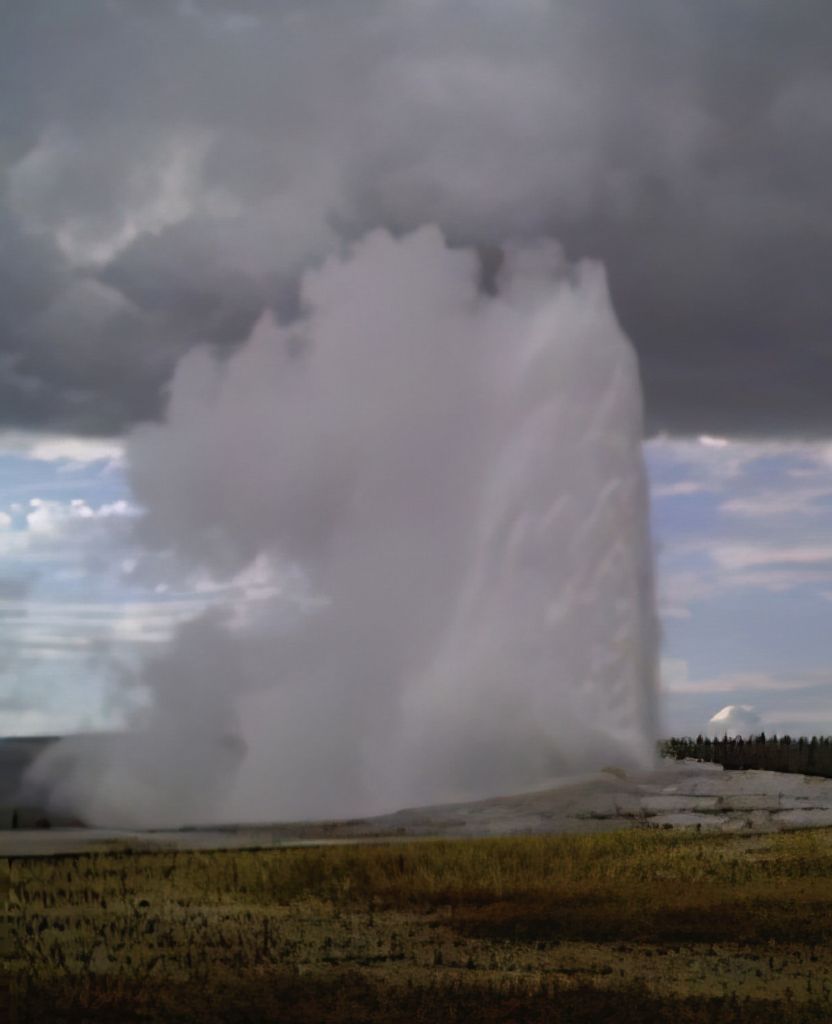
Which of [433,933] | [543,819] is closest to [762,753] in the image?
[543,819]

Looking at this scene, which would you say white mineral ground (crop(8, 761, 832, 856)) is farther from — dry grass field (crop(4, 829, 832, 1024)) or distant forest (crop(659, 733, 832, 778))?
distant forest (crop(659, 733, 832, 778))

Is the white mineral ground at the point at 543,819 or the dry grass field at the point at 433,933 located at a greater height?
the white mineral ground at the point at 543,819

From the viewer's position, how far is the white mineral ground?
31266 mm

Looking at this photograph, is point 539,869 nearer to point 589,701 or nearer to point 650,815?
point 650,815

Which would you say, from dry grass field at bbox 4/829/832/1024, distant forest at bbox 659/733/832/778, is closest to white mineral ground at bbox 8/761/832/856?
dry grass field at bbox 4/829/832/1024

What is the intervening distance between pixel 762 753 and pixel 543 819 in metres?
39.6

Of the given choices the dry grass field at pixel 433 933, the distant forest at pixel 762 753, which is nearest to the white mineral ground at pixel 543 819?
the dry grass field at pixel 433 933

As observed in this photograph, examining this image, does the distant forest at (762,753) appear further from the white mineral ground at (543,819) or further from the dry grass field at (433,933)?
the dry grass field at (433,933)

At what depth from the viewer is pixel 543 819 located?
33875mm

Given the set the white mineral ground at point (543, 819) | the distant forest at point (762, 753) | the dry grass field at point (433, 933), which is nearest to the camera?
the dry grass field at point (433, 933)

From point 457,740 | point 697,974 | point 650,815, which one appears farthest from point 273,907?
point 457,740

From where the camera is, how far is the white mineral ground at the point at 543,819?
31.3 m

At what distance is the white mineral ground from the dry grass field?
142 inches

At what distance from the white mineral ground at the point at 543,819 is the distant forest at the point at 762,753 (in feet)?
69.4
